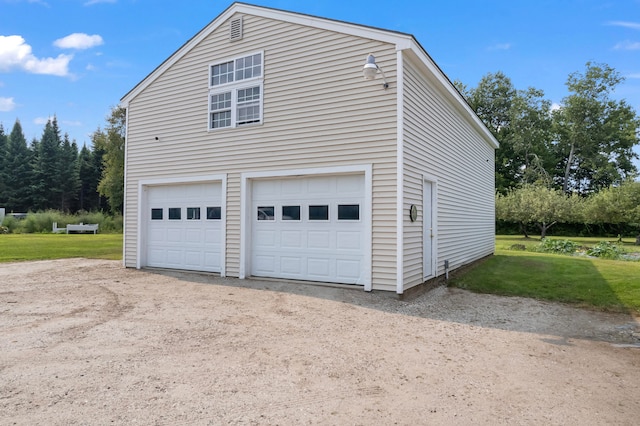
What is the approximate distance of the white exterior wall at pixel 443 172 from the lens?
7.34 m

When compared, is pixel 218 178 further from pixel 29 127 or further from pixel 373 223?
pixel 29 127

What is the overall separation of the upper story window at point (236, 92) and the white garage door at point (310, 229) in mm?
1695

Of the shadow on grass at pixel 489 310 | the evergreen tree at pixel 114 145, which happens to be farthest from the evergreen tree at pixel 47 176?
the shadow on grass at pixel 489 310

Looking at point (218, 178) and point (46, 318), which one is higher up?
point (218, 178)

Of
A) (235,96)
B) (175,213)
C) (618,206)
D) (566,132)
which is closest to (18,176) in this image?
(175,213)

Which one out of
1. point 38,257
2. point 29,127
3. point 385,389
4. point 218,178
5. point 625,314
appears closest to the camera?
point 385,389

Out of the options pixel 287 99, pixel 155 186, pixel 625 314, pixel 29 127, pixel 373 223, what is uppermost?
pixel 29 127

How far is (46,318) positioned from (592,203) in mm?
31742

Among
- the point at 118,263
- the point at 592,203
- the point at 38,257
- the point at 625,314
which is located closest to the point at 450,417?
the point at 625,314

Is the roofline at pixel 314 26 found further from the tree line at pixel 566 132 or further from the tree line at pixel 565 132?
the tree line at pixel 566 132

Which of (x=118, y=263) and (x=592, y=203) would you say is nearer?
(x=118, y=263)

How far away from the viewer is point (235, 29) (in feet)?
30.1

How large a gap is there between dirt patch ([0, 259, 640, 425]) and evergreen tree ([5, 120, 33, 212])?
5104cm

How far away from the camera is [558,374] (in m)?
3.73
